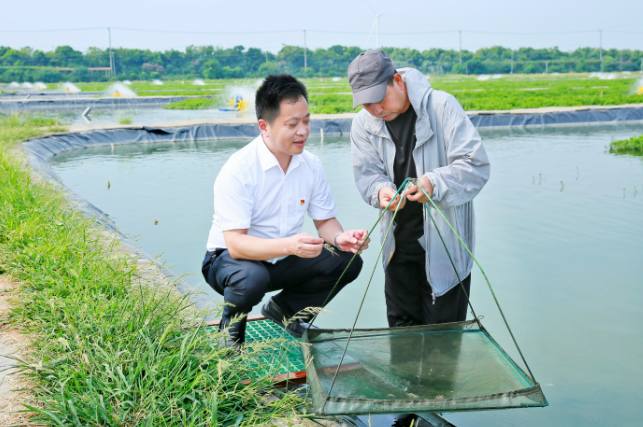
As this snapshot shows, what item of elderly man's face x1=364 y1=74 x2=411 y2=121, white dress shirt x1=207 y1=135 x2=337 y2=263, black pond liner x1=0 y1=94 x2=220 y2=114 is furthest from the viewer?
black pond liner x1=0 y1=94 x2=220 y2=114

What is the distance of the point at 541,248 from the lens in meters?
4.06

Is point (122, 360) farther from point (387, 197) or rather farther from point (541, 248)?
point (541, 248)

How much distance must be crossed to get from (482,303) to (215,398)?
2.14 meters

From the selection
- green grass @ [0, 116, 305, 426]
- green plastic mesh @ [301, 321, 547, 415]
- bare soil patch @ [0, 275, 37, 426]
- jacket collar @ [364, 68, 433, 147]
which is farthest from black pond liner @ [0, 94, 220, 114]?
green plastic mesh @ [301, 321, 547, 415]

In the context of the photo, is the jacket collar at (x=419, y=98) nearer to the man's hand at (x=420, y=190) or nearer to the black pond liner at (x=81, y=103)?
the man's hand at (x=420, y=190)

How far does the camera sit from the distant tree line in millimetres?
52469

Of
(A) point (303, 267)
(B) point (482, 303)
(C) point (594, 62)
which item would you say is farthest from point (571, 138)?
(C) point (594, 62)

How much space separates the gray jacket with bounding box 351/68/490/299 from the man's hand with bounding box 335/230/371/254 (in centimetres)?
16

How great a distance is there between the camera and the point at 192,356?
173 centimetres

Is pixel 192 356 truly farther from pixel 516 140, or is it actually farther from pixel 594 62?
pixel 594 62

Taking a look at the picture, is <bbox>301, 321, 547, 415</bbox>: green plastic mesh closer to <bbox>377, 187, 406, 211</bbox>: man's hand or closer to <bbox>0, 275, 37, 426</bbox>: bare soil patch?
<bbox>377, 187, 406, 211</bbox>: man's hand

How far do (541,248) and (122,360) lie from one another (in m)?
3.29

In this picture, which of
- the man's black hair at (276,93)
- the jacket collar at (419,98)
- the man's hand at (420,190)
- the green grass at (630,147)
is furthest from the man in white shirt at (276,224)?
the green grass at (630,147)

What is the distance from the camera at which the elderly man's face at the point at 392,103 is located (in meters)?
2.02
